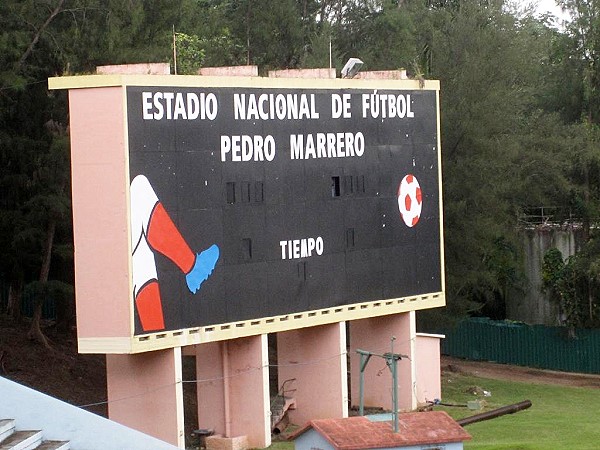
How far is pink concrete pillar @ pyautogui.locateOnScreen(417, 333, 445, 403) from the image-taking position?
3506 cm

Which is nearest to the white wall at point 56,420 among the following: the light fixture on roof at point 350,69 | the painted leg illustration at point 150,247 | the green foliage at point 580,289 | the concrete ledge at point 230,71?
the painted leg illustration at point 150,247

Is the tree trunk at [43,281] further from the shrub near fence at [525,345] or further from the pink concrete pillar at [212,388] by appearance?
the shrub near fence at [525,345]

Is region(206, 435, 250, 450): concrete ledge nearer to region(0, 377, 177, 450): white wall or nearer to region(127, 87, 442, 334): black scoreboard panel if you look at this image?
region(127, 87, 442, 334): black scoreboard panel

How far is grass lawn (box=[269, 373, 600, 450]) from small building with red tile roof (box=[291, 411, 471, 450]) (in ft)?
12.0

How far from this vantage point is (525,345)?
5112 cm

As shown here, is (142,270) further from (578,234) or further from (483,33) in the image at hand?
(578,234)

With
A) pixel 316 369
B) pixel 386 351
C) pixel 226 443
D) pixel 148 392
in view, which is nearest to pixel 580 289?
pixel 386 351

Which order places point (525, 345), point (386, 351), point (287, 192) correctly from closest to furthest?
1. point (287, 192)
2. point (386, 351)
3. point (525, 345)

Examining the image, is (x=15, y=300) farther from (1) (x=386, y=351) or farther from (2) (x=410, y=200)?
(2) (x=410, y=200)

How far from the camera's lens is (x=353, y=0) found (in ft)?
182

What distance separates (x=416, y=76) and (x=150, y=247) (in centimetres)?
1057

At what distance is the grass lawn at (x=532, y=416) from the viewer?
92.0 ft

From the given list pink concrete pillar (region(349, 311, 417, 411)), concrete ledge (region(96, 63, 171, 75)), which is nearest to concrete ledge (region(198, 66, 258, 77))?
concrete ledge (region(96, 63, 171, 75))

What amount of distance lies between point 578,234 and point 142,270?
32.2 m
